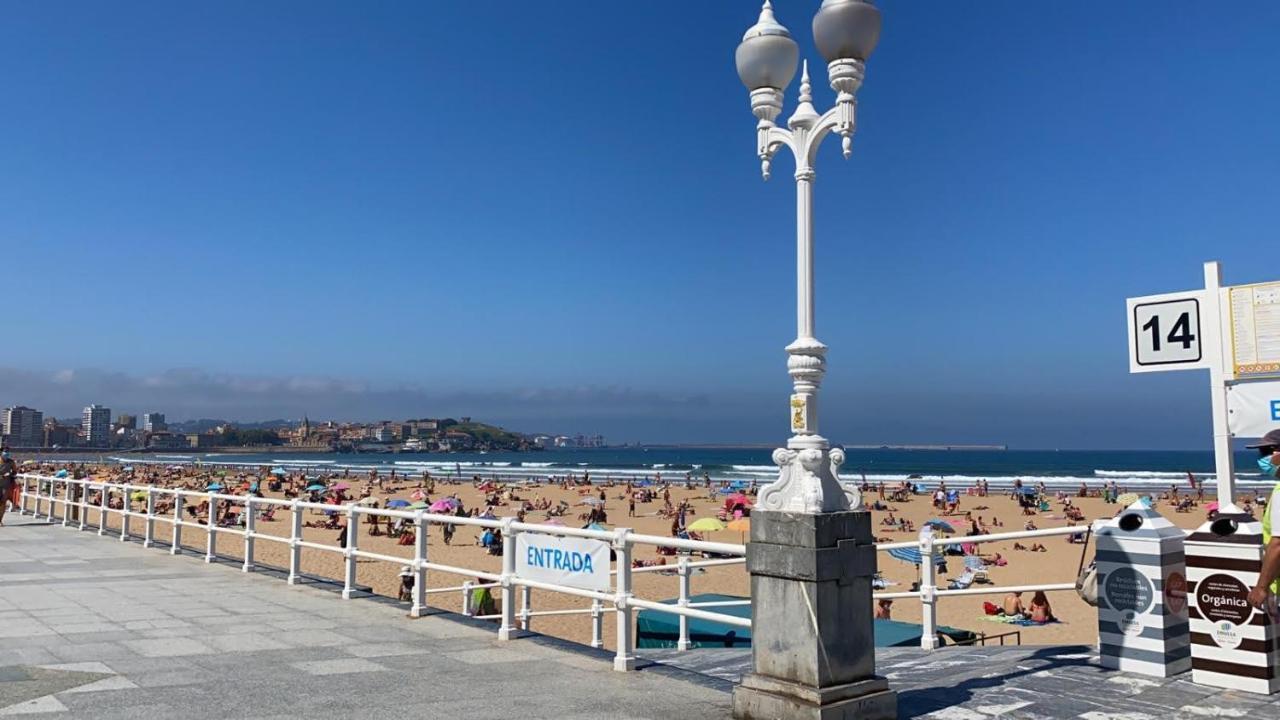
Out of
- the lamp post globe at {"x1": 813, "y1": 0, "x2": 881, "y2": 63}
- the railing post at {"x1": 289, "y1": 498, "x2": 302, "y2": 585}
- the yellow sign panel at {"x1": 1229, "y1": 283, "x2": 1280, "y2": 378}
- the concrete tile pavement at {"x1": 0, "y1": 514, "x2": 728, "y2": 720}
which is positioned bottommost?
the concrete tile pavement at {"x1": 0, "y1": 514, "x2": 728, "y2": 720}

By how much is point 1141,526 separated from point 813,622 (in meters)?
3.11

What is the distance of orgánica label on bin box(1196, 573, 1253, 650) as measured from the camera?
6.24 meters

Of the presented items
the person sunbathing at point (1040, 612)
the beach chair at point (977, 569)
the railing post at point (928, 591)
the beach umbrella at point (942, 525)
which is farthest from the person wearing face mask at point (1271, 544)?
the beach umbrella at point (942, 525)

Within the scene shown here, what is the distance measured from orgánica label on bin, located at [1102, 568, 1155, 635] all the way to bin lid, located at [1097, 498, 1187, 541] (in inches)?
10.8

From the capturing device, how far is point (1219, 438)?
7.93m

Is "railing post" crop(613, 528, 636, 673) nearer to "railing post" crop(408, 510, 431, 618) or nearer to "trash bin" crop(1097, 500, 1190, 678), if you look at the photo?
"railing post" crop(408, 510, 431, 618)

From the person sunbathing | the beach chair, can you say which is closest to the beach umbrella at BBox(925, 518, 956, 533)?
the beach chair

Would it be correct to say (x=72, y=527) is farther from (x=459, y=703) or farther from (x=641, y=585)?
(x=459, y=703)

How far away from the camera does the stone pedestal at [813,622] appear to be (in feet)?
18.0

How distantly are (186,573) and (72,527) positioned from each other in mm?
9578

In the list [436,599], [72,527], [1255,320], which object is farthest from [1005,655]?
[72,527]

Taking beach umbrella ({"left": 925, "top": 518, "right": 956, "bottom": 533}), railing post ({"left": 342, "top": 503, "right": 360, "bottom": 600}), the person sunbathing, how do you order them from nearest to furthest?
1. railing post ({"left": 342, "top": 503, "right": 360, "bottom": 600})
2. the person sunbathing
3. beach umbrella ({"left": 925, "top": 518, "right": 956, "bottom": 533})

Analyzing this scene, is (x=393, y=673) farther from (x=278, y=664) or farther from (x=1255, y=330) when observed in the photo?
(x=1255, y=330)

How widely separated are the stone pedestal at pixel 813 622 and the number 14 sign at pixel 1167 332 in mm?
4320
